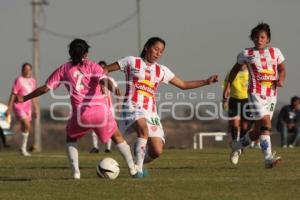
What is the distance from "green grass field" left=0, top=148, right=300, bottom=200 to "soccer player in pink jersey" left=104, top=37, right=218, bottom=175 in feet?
1.91

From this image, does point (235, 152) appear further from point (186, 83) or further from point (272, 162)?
point (186, 83)

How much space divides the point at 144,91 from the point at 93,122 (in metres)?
1.62

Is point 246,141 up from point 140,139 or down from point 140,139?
down

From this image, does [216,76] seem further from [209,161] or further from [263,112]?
[209,161]

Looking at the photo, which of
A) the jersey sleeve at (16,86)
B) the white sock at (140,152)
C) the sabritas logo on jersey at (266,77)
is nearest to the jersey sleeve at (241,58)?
the sabritas logo on jersey at (266,77)

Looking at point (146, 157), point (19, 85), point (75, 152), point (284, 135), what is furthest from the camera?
point (284, 135)

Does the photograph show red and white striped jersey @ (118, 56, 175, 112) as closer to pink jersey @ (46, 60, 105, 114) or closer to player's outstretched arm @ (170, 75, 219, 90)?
player's outstretched arm @ (170, 75, 219, 90)

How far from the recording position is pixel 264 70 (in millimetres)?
18062

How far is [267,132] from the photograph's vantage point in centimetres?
1812

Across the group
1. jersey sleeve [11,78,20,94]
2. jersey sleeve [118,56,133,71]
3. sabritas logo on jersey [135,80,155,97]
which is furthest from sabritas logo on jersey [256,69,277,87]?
jersey sleeve [11,78,20,94]

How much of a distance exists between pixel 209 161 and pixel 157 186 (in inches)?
294

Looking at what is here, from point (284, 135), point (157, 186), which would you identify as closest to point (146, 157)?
point (157, 186)

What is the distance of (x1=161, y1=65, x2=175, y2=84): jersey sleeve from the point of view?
16.4 metres

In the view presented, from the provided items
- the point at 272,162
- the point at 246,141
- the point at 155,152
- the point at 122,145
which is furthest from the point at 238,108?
the point at 122,145
